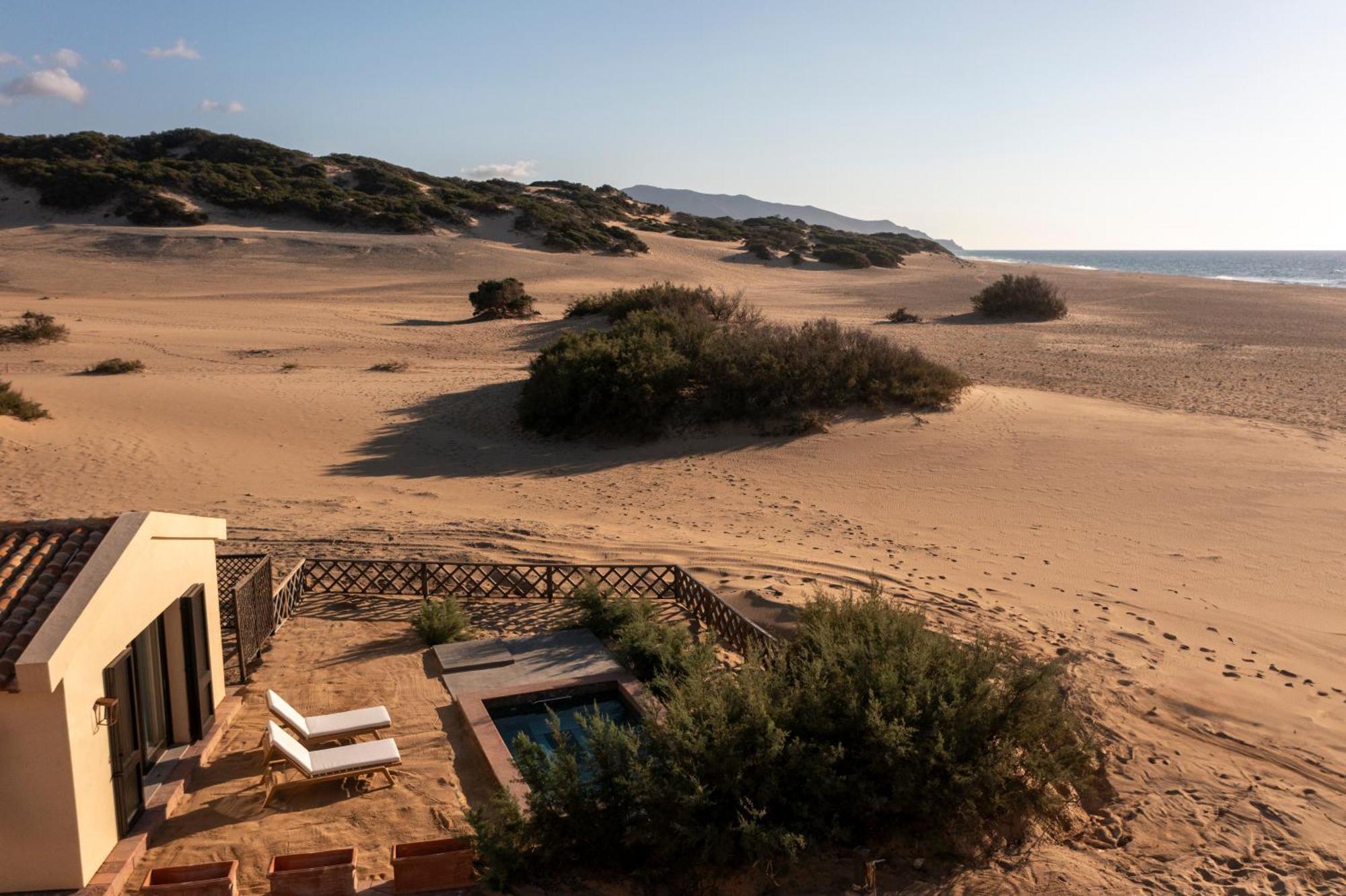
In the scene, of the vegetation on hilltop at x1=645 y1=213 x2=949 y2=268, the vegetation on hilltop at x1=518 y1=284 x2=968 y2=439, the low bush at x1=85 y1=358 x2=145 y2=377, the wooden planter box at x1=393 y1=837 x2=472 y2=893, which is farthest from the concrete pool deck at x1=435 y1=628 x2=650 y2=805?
the vegetation on hilltop at x1=645 y1=213 x2=949 y2=268

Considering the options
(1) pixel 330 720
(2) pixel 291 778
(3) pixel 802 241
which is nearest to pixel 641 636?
(1) pixel 330 720

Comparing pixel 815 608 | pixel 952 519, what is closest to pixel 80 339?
pixel 952 519

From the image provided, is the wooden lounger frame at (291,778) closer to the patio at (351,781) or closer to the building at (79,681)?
the patio at (351,781)

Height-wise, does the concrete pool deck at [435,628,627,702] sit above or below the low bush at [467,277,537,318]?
below

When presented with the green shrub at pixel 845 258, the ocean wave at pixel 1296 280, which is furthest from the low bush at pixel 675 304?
the ocean wave at pixel 1296 280

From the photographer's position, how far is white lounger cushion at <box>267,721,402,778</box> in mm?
7281

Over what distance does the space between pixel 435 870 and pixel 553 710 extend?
2.58 metres

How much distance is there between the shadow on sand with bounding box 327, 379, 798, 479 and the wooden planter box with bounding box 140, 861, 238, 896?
12383 mm

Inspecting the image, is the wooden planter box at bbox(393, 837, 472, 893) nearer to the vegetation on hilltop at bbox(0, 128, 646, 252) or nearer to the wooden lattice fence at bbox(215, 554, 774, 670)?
the wooden lattice fence at bbox(215, 554, 774, 670)

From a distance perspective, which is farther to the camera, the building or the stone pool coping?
the stone pool coping

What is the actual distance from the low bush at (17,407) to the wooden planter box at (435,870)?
17950 mm

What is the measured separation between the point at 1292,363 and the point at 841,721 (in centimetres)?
2931

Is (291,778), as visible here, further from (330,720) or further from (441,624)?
(441,624)

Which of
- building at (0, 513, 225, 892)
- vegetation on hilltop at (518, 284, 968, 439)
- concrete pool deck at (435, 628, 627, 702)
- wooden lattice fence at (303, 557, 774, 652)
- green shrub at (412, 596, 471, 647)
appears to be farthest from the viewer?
vegetation on hilltop at (518, 284, 968, 439)
